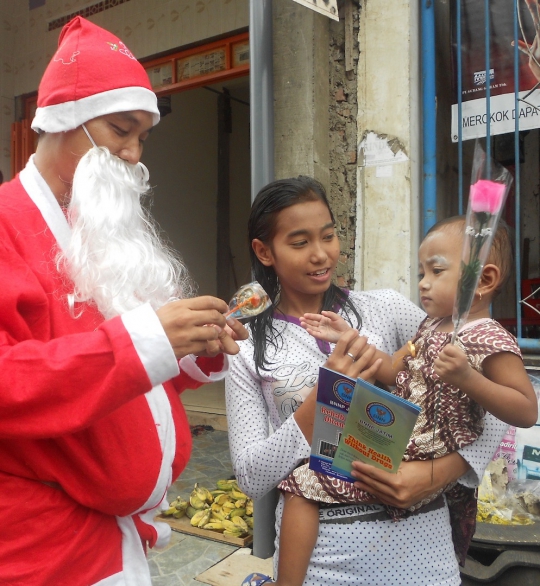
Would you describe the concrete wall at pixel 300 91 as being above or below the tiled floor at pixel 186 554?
above

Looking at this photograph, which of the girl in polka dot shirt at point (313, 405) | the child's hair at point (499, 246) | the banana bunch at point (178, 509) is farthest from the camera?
the banana bunch at point (178, 509)

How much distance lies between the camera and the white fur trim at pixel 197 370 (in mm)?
1534

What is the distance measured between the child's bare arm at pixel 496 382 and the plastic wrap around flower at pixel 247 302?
465mm

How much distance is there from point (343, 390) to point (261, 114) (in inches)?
89.9

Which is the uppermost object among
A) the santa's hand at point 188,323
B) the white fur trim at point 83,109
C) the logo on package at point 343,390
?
the white fur trim at point 83,109

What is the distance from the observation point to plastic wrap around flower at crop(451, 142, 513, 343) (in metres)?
1.26

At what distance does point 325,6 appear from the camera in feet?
9.92

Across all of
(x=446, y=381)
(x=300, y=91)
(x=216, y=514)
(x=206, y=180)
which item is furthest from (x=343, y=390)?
(x=206, y=180)

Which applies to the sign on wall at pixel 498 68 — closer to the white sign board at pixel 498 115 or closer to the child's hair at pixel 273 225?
the white sign board at pixel 498 115

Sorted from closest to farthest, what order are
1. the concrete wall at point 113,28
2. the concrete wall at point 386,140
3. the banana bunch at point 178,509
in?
the concrete wall at point 386,140
the banana bunch at point 178,509
the concrete wall at point 113,28

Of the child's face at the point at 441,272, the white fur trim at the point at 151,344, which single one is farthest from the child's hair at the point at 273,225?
the white fur trim at the point at 151,344

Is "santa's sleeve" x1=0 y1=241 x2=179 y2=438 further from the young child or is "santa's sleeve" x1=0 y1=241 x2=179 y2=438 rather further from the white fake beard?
the young child

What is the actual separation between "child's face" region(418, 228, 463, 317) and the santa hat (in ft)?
2.86

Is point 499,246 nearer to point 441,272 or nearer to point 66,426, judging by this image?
point 441,272
